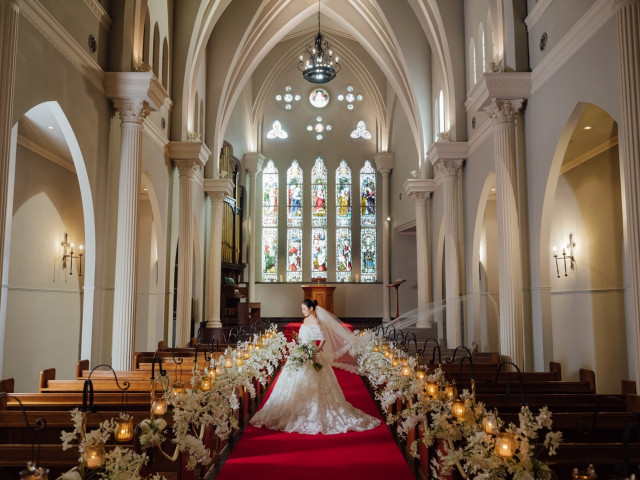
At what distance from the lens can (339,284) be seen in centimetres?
2770

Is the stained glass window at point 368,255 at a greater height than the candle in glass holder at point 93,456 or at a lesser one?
greater

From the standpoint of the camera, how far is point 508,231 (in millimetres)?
10766

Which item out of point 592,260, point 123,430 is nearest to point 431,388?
point 123,430

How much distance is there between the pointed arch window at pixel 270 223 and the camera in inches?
1121

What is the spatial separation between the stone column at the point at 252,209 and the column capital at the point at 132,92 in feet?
54.8

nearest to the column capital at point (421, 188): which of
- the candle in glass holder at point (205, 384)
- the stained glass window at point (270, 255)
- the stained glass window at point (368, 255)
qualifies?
the stained glass window at point (368, 255)

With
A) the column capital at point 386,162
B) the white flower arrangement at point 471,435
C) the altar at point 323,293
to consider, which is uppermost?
the column capital at point 386,162

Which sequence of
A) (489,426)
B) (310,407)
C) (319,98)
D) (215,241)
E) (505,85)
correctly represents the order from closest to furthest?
(489,426) → (310,407) → (505,85) → (215,241) → (319,98)

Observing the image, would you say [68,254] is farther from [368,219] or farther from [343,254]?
[368,219]

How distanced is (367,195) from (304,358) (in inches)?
810

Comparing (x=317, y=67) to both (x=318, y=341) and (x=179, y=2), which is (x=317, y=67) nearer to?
(x=179, y=2)

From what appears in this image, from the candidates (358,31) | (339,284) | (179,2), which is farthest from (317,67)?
(339,284)

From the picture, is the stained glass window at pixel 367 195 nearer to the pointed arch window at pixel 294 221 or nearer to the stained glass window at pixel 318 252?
the stained glass window at pixel 318 252

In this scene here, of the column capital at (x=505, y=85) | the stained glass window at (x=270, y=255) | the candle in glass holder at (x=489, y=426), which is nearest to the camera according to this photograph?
the candle in glass holder at (x=489, y=426)
